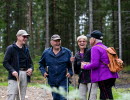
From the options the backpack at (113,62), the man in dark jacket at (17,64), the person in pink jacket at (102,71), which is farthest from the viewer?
the man in dark jacket at (17,64)

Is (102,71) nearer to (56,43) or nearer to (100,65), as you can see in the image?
(100,65)

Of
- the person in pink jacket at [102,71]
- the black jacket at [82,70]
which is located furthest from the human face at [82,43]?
the person in pink jacket at [102,71]

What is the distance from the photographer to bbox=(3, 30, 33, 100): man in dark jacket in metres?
5.44

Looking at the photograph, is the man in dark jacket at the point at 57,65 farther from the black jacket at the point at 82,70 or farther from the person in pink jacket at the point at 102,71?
the person in pink jacket at the point at 102,71

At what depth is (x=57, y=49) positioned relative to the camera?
19.1ft

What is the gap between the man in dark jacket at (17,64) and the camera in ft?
17.9

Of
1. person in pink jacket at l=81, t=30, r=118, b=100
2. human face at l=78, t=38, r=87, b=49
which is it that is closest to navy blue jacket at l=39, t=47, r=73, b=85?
human face at l=78, t=38, r=87, b=49

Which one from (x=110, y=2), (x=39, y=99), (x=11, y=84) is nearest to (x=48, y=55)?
(x=11, y=84)

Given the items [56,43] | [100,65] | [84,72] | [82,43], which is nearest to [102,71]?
[100,65]

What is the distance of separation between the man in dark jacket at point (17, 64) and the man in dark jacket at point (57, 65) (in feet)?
1.37

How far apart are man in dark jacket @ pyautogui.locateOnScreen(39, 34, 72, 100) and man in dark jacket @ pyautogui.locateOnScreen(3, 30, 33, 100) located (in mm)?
418

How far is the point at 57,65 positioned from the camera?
5.72m

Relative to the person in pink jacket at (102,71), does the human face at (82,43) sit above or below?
above

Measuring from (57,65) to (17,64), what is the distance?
801 millimetres
